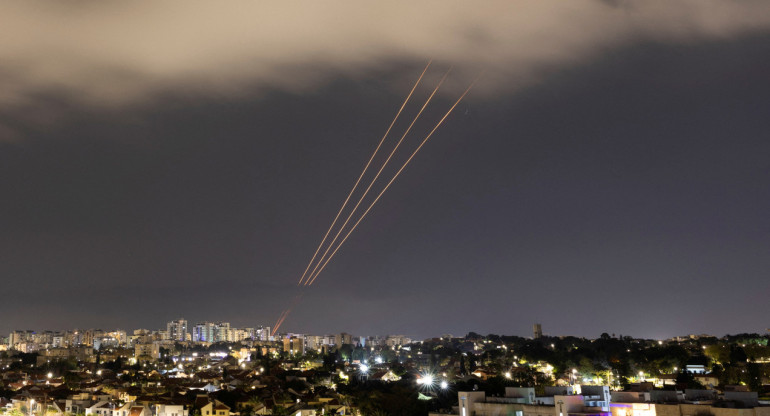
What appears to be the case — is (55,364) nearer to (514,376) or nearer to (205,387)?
(205,387)

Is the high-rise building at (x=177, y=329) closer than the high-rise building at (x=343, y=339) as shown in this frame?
No

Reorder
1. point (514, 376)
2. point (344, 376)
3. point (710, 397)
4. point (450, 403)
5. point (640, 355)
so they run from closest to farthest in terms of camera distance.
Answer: point (710, 397) < point (450, 403) < point (514, 376) < point (640, 355) < point (344, 376)

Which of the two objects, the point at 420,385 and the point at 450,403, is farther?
the point at 420,385

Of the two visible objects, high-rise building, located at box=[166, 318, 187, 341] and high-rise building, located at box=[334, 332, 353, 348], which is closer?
high-rise building, located at box=[334, 332, 353, 348]

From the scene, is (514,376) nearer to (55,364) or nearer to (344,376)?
(344,376)

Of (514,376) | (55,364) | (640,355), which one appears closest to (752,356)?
(640,355)

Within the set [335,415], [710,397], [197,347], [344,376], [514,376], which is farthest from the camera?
[197,347]

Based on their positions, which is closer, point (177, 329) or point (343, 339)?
point (343, 339)
